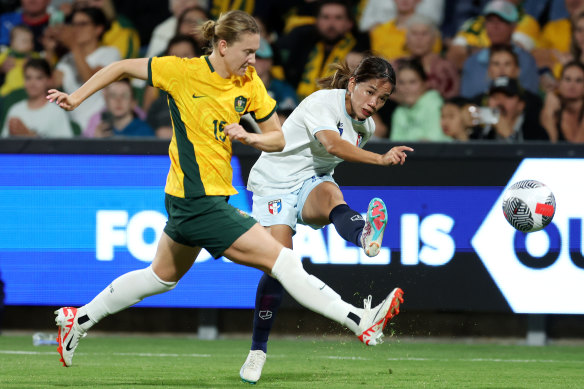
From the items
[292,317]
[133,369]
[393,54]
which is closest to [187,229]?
[133,369]

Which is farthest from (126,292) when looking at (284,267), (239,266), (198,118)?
(239,266)

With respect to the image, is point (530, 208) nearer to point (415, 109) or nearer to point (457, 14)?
point (415, 109)

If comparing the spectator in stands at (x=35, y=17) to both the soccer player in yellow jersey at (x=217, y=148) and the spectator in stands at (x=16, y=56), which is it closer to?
the spectator in stands at (x=16, y=56)

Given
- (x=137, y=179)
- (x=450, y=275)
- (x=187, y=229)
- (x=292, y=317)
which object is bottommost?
(x=292, y=317)

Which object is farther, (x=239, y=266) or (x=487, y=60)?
(x=487, y=60)

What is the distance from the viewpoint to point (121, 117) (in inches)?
398

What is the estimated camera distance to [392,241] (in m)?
8.38

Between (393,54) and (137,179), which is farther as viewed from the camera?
(393,54)

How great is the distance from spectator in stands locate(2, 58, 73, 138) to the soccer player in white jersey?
444 cm

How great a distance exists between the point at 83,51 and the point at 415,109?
4020 millimetres

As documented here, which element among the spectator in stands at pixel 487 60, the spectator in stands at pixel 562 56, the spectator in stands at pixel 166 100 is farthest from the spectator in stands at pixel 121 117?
the spectator in stands at pixel 562 56

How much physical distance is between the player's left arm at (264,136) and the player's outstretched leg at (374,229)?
64 cm

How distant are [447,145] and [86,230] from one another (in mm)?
3207

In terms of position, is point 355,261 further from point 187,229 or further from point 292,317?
point 187,229
